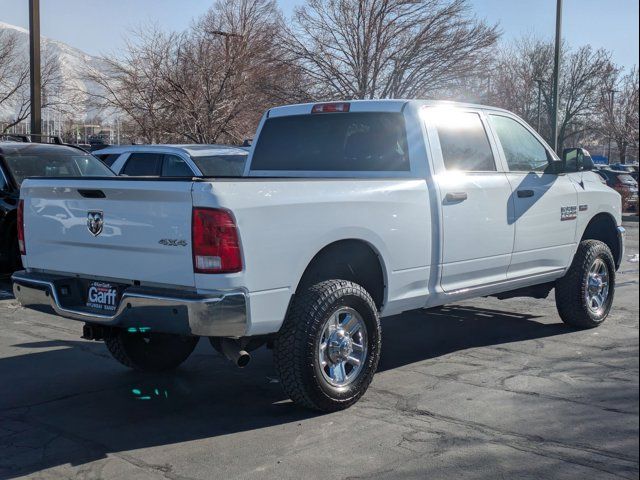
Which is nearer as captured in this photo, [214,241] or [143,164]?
[214,241]

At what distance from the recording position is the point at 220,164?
11.8 metres

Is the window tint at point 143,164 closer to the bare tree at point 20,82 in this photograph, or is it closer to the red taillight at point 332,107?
the red taillight at point 332,107

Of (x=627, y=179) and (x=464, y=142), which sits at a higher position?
(x=464, y=142)

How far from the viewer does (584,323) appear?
7.62m

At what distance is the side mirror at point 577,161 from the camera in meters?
7.23

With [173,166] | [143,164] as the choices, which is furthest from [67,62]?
[173,166]

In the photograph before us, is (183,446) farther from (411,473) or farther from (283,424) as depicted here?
(411,473)

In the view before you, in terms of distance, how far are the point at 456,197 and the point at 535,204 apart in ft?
3.95

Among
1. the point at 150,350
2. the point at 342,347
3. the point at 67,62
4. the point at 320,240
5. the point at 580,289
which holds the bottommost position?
the point at 150,350

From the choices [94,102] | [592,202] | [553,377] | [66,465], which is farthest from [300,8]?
[66,465]

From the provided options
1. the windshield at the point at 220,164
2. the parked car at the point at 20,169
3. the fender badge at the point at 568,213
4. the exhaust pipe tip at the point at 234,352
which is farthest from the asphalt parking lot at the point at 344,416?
the windshield at the point at 220,164

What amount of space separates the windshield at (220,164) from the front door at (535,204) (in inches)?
205

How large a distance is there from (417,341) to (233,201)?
3.34 metres

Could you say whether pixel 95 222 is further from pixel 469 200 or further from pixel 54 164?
pixel 54 164
